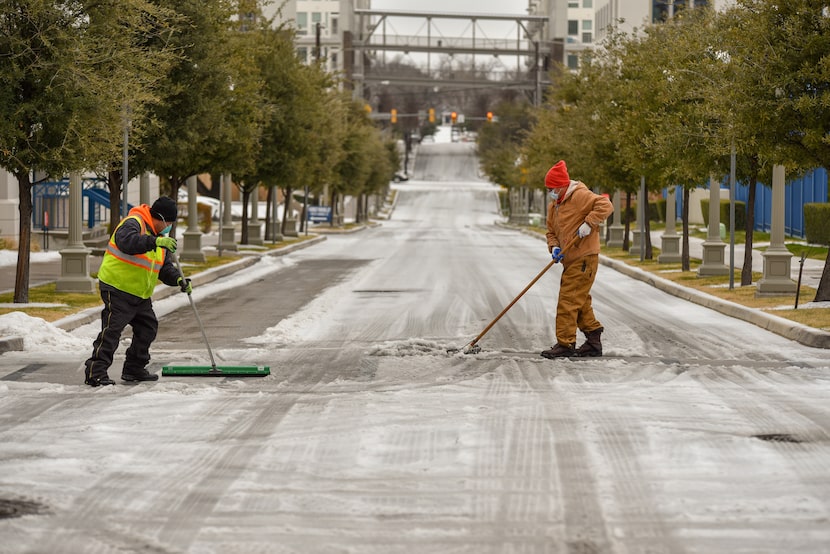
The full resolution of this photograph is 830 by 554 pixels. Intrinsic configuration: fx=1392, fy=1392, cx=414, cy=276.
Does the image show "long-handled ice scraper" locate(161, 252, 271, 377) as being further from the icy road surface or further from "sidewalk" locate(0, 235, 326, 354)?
"sidewalk" locate(0, 235, 326, 354)

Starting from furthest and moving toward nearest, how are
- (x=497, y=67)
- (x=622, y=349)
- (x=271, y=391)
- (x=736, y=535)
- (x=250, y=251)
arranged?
(x=497, y=67) < (x=250, y=251) < (x=622, y=349) < (x=271, y=391) < (x=736, y=535)

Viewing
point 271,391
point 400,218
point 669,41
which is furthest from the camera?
point 400,218

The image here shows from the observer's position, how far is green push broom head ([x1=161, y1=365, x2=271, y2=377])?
12.0 meters

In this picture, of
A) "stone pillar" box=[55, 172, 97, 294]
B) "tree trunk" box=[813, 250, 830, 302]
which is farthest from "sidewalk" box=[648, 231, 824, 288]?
"stone pillar" box=[55, 172, 97, 294]

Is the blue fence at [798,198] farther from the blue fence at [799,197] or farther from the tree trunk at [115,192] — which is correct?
the tree trunk at [115,192]

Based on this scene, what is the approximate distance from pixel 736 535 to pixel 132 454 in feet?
12.2

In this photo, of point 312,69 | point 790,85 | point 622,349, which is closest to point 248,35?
point 312,69

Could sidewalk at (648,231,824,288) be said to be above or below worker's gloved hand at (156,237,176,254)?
below

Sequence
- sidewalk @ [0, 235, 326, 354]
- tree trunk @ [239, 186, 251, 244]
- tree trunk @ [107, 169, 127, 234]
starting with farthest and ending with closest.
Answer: tree trunk @ [239, 186, 251, 244], tree trunk @ [107, 169, 127, 234], sidewalk @ [0, 235, 326, 354]

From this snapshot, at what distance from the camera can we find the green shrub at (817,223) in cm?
3950

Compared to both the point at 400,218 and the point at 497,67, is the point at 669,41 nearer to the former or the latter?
the point at 400,218

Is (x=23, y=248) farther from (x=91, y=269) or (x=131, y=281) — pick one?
(x=91, y=269)

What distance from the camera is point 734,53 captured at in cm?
2072

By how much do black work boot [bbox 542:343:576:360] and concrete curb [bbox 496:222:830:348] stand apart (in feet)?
10.5
